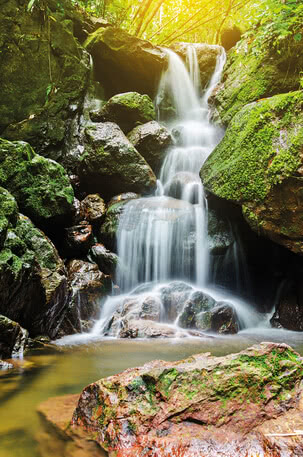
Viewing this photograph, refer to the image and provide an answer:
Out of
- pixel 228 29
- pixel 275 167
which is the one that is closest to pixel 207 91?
pixel 228 29

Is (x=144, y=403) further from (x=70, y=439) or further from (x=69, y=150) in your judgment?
(x=69, y=150)

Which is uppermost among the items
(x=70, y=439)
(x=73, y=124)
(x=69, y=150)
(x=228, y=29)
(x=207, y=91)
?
(x=228, y=29)

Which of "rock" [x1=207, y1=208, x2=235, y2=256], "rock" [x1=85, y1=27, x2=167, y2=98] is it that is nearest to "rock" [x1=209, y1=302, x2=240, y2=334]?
"rock" [x1=207, y1=208, x2=235, y2=256]

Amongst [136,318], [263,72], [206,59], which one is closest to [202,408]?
[136,318]

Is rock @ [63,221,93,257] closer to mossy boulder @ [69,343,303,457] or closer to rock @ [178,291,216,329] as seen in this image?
rock @ [178,291,216,329]

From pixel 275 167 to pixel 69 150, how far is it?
7.27m

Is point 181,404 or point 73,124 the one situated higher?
point 73,124

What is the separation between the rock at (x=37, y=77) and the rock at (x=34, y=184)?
3.24m

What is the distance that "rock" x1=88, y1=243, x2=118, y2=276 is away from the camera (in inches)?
326

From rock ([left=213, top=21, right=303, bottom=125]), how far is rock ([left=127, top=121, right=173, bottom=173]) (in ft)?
7.38

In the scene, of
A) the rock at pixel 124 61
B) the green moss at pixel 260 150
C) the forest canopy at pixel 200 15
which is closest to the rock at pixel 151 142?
the rock at pixel 124 61

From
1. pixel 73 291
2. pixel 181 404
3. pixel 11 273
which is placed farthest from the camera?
pixel 73 291

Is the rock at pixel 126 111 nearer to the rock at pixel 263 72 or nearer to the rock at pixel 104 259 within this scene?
the rock at pixel 263 72

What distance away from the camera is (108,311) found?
711cm
